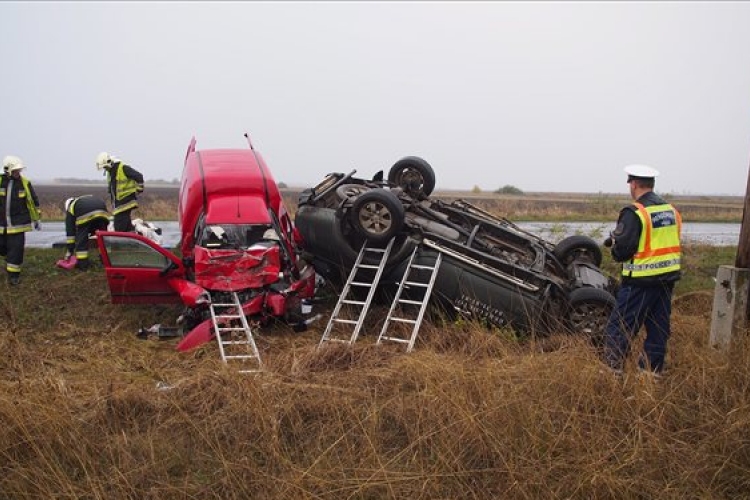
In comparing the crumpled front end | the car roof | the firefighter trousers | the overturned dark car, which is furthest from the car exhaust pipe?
the firefighter trousers

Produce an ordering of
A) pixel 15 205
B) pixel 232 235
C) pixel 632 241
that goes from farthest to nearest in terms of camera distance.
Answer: pixel 15 205
pixel 232 235
pixel 632 241

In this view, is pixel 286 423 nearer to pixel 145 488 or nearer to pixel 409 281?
pixel 145 488

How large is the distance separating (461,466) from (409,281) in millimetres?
3560

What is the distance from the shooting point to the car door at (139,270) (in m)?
7.07

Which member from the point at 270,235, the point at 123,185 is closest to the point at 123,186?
the point at 123,185

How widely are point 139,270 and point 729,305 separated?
5.73 meters

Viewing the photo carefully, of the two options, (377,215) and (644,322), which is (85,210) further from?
(644,322)

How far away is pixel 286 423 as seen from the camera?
3.94m

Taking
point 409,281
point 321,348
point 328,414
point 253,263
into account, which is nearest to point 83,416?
point 328,414

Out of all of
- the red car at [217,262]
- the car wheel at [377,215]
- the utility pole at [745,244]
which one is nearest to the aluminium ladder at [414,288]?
the car wheel at [377,215]

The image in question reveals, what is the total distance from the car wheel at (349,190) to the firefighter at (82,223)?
368cm

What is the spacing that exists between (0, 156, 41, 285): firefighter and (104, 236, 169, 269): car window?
2.48 metres

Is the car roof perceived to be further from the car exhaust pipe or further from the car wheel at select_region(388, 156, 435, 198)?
the car exhaust pipe

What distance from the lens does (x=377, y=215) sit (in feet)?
23.4
